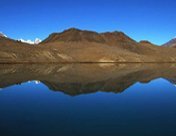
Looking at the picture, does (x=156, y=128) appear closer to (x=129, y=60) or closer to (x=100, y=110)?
(x=100, y=110)

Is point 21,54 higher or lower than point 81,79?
higher

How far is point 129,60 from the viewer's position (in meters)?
191

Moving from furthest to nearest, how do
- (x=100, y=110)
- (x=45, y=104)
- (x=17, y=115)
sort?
(x=45, y=104)
(x=100, y=110)
(x=17, y=115)

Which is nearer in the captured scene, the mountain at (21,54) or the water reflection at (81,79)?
the water reflection at (81,79)

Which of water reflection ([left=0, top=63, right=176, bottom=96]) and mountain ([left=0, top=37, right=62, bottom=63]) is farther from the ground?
mountain ([left=0, top=37, right=62, bottom=63])

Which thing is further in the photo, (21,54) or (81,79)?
(21,54)

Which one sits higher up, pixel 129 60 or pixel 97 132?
pixel 129 60

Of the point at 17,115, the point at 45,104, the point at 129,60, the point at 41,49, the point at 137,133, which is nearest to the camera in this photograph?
the point at 137,133

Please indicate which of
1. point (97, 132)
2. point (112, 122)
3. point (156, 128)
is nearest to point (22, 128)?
point (97, 132)

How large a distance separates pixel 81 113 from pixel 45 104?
14.7 ft

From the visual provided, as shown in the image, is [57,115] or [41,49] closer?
[57,115]

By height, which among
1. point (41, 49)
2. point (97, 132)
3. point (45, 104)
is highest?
point (41, 49)

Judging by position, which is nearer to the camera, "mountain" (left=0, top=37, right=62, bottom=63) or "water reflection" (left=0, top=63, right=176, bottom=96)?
"water reflection" (left=0, top=63, right=176, bottom=96)

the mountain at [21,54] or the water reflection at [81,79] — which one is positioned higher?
the mountain at [21,54]
